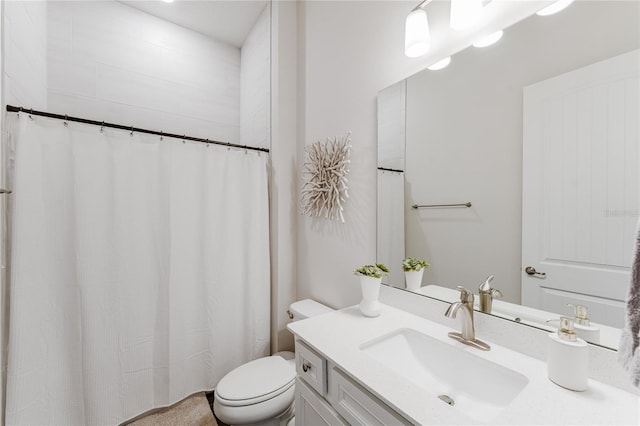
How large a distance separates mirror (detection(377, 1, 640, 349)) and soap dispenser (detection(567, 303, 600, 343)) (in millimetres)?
11

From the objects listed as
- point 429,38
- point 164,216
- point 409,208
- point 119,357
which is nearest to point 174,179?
point 164,216

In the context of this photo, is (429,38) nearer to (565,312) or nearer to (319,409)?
(565,312)

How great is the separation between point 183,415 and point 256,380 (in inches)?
23.5

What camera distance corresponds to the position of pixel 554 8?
0.79 m

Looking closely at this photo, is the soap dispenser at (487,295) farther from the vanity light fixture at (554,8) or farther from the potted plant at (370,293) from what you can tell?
the vanity light fixture at (554,8)

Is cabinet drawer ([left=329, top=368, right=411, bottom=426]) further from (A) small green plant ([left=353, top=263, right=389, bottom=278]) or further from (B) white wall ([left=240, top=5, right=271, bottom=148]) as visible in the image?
(B) white wall ([left=240, top=5, right=271, bottom=148])

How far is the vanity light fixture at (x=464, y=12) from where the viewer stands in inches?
35.1

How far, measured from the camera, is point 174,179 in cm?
160

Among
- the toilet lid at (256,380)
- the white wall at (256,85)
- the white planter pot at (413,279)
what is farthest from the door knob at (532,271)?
the white wall at (256,85)

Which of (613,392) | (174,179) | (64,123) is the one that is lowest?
(613,392)

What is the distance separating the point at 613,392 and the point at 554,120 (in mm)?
726

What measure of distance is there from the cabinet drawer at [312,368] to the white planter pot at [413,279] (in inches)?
20.5

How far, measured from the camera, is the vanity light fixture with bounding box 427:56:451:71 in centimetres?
105

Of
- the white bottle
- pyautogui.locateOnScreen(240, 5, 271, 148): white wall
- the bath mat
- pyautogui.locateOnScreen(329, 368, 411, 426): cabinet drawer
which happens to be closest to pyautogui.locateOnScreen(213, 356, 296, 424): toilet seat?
the bath mat
